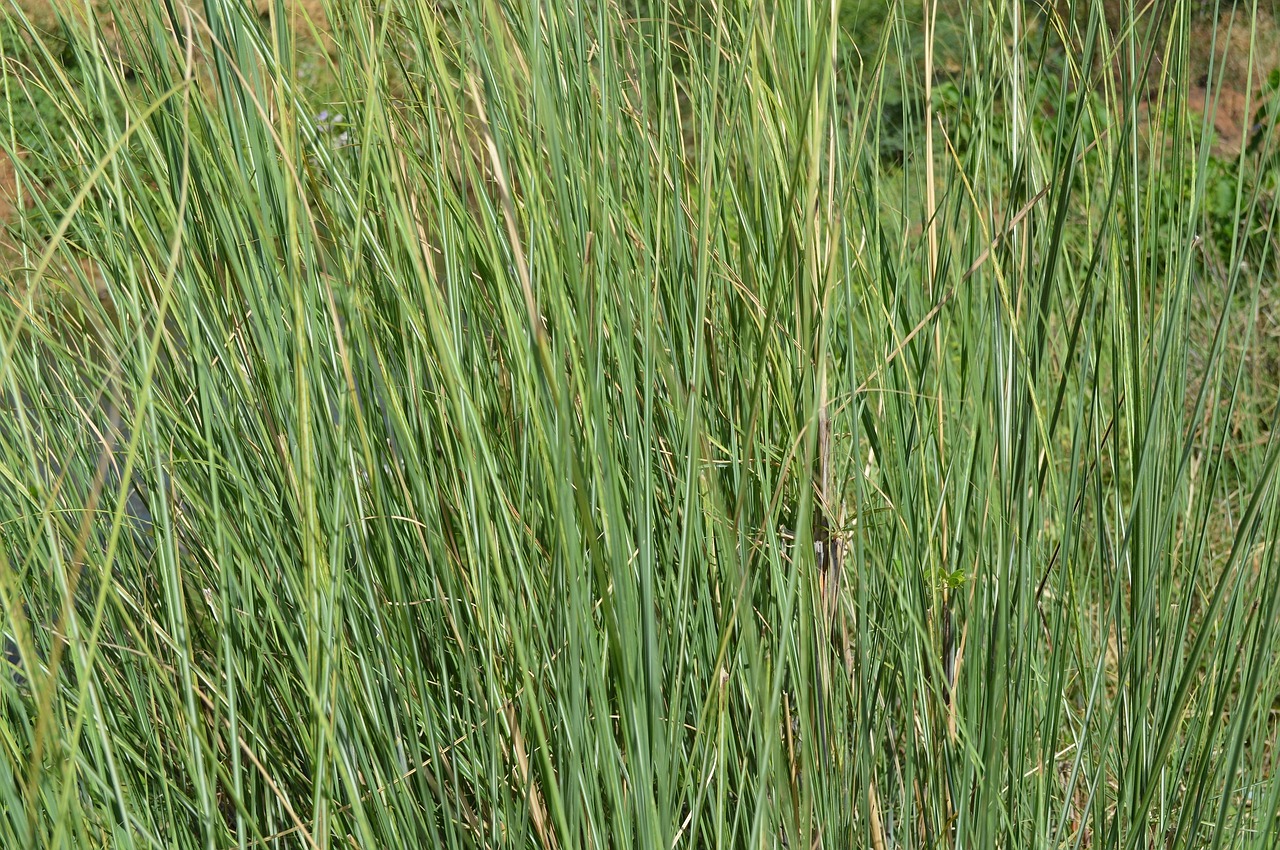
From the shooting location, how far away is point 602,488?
535 millimetres

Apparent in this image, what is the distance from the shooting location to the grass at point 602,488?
2.00 feet

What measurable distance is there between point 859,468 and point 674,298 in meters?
0.20

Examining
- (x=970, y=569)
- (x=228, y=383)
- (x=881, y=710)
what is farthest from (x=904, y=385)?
(x=228, y=383)

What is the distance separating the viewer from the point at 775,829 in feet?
2.24

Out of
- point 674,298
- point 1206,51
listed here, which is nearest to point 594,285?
point 674,298

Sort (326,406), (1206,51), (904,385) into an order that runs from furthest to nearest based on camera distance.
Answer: (1206,51) < (904,385) < (326,406)

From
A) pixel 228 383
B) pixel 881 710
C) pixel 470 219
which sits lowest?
pixel 881 710

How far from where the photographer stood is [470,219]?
32.0 inches

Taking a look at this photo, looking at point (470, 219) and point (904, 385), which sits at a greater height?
point (470, 219)

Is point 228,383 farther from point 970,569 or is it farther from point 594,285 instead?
point 970,569

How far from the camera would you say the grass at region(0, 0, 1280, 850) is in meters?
0.61

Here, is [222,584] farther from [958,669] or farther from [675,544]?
[958,669]

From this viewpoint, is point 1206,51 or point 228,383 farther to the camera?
point 1206,51

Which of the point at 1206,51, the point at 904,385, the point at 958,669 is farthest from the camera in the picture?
the point at 1206,51
